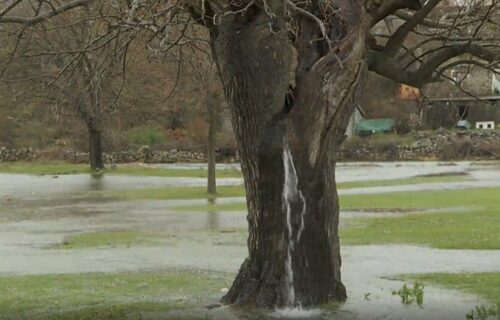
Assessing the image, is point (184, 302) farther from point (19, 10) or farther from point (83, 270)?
point (19, 10)

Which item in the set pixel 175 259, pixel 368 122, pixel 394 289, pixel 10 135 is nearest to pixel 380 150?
pixel 368 122

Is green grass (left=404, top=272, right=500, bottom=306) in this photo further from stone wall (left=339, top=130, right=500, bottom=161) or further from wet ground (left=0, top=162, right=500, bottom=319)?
stone wall (left=339, top=130, right=500, bottom=161)

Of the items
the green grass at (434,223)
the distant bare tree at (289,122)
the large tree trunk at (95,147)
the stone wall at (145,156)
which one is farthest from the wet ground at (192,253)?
the stone wall at (145,156)

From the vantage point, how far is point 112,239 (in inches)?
846

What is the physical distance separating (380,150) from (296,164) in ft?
185

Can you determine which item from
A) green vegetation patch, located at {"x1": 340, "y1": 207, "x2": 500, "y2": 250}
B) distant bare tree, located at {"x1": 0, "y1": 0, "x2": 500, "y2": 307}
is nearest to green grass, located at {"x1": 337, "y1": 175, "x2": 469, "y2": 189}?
green vegetation patch, located at {"x1": 340, "y1": 207, "x2": 500, "y2": 250}

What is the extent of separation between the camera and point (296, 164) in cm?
1055

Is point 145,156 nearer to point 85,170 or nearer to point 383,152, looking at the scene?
point 85,170

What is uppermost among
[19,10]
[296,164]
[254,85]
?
[19,10]

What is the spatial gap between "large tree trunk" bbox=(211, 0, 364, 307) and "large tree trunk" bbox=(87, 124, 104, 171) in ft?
136

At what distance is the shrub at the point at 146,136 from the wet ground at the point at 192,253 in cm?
2670

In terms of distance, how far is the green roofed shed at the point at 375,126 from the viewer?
2768 inches

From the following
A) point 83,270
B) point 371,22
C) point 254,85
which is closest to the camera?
point 254,85

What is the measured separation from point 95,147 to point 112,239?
104ft
